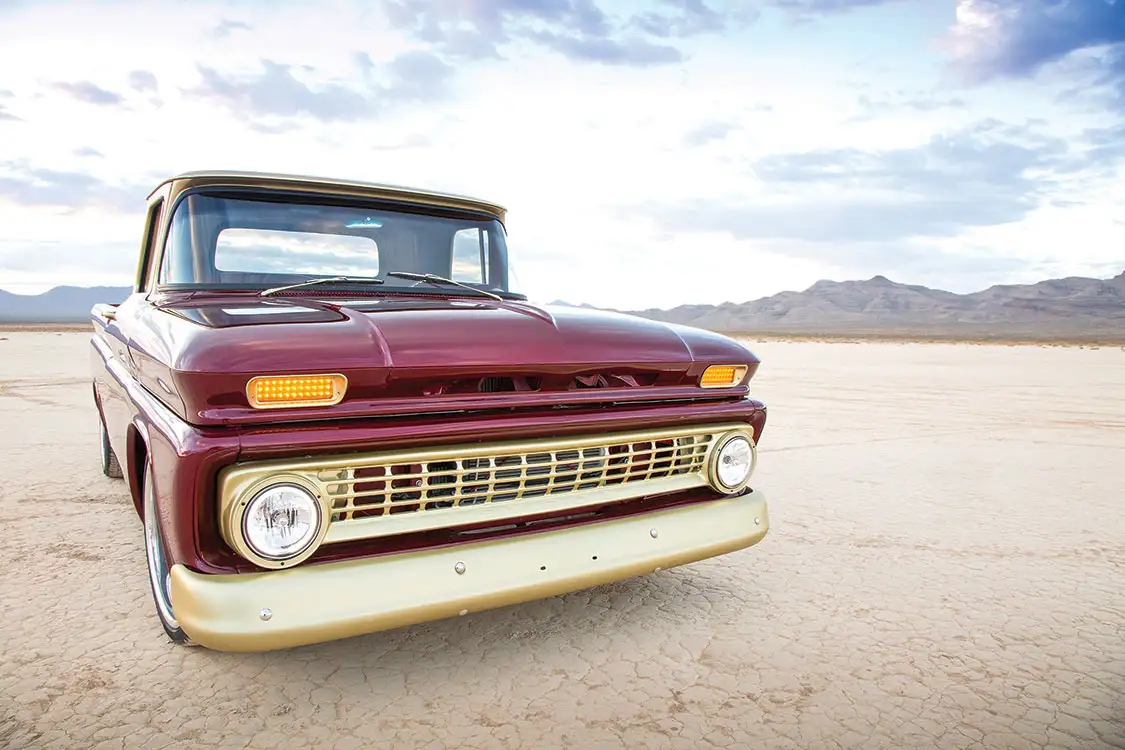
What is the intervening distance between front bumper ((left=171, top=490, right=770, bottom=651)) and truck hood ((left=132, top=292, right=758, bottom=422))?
18.4 inches

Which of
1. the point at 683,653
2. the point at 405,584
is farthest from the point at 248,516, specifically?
the point at 683,653

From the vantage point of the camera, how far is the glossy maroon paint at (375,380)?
2.06m

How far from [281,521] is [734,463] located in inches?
69.7

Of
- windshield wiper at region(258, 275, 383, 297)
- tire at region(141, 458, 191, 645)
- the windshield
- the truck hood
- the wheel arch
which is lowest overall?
tire at region(141, 458, 191, 645)

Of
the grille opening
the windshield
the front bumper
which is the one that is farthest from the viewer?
the windshield

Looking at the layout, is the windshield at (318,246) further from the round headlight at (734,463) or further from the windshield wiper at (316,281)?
the round headlight at (734,463)

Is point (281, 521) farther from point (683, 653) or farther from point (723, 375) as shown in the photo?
point (723, 375)

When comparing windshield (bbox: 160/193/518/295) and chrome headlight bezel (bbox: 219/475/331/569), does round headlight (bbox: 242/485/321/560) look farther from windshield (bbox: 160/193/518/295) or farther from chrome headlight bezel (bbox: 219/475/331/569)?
windshield (bbox: 160/193/518/295)

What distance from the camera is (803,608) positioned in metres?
3.20

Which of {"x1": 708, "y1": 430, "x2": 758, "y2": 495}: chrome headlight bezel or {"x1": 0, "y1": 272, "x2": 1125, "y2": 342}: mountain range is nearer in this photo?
{"x1": 708, "y1": 430, "x2": 758, "y2": 495}: chrome headlight bezel

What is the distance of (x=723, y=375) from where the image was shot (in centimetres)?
300

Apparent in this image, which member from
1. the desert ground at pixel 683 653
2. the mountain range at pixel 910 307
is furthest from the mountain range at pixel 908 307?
the desert ground at pixel 683 653

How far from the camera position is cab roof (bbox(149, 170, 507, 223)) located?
3238 mm

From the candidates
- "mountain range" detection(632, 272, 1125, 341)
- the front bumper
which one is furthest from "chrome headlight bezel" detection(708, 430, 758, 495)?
"mountain range" detection(632, 272, 1125, 341)
